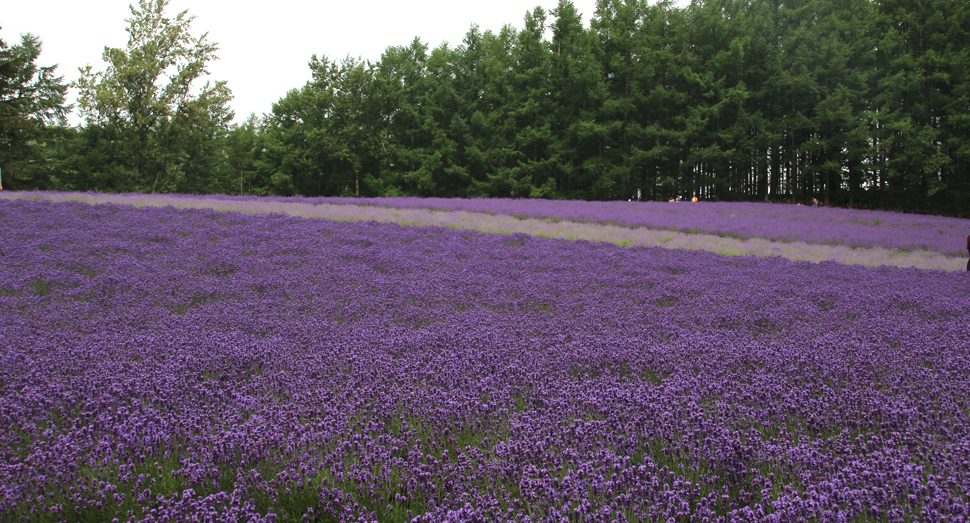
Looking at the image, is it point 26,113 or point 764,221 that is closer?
point 764,221

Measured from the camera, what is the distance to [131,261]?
8.33 m

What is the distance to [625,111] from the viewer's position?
3888 cm

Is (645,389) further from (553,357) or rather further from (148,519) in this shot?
(148,519)

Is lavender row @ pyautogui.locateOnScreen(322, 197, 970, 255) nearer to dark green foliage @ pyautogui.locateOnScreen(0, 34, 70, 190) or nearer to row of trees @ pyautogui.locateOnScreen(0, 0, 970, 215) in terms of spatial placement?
row of trees @ pyautogui.locateOnScreen(0, 0, 970, 215)

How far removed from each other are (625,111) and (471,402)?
3881 cm

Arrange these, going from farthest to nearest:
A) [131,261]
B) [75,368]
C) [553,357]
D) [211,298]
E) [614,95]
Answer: [614,95] < [131,261] < [211,298] < [553,357] < [75,368]

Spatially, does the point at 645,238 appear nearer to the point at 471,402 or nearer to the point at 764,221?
the point at 764,221

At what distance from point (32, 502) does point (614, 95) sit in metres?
41.7

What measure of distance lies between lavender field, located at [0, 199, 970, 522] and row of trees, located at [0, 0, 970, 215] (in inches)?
1272

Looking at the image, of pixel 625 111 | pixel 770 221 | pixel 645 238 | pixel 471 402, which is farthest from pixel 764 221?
pixel 625 111

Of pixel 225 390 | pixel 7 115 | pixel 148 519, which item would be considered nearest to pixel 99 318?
pixel 225 390

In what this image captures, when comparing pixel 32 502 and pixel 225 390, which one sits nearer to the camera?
pixel 32 502

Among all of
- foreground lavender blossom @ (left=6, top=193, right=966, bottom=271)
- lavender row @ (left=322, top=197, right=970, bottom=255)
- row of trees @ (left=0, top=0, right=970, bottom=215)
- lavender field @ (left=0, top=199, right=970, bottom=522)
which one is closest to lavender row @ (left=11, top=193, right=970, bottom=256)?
lavender row @ (left=322, top=197, right=970, bottom=255)

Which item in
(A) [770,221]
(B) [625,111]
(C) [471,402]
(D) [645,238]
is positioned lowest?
(C) [471,402]
